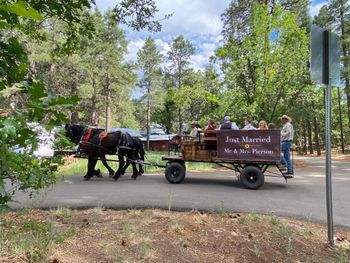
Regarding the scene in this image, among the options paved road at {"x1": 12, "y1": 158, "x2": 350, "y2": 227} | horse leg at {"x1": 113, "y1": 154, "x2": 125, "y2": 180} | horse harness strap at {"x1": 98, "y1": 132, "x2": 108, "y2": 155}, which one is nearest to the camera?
paved road at {"x1": 12, "y1": 158, "x2": 350, "y2": 227}

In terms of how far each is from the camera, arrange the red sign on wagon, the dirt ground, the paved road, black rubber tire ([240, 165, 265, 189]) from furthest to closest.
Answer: black rubber tire ([240, 165, 265, 189]), the red sign on wagon, the paved road, the dirt ground

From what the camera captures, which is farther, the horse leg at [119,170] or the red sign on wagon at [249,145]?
the horse leg at [119,170]

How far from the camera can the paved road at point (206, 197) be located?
6371mm

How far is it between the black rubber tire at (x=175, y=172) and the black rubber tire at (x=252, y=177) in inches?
71.4

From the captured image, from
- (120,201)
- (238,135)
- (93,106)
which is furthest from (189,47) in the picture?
(120,201)

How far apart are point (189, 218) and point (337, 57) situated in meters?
3.22

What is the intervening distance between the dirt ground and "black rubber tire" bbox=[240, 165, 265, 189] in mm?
3514

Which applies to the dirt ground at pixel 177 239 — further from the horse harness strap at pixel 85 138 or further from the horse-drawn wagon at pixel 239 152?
the horse harness strap at pixel 85 138

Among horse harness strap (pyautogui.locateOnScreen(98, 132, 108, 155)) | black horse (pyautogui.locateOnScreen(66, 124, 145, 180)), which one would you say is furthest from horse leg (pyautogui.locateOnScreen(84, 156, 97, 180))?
horse harness strap (pyautogui.locateOnScreen(98, 132, 108, 155))

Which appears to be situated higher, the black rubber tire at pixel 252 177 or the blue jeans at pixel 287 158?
the blue jeans at pixel 287 158

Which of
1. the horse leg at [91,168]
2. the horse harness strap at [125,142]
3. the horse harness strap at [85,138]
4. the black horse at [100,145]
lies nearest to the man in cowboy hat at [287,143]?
the black horse at [100,145]

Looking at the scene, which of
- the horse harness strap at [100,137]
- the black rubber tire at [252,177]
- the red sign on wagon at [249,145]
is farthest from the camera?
the horse harness strap at [100,137]

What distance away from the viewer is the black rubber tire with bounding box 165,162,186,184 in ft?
31.9

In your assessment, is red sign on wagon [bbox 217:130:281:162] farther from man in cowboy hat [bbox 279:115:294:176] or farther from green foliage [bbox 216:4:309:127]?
green foliage [bbox 216:4:309:127]
